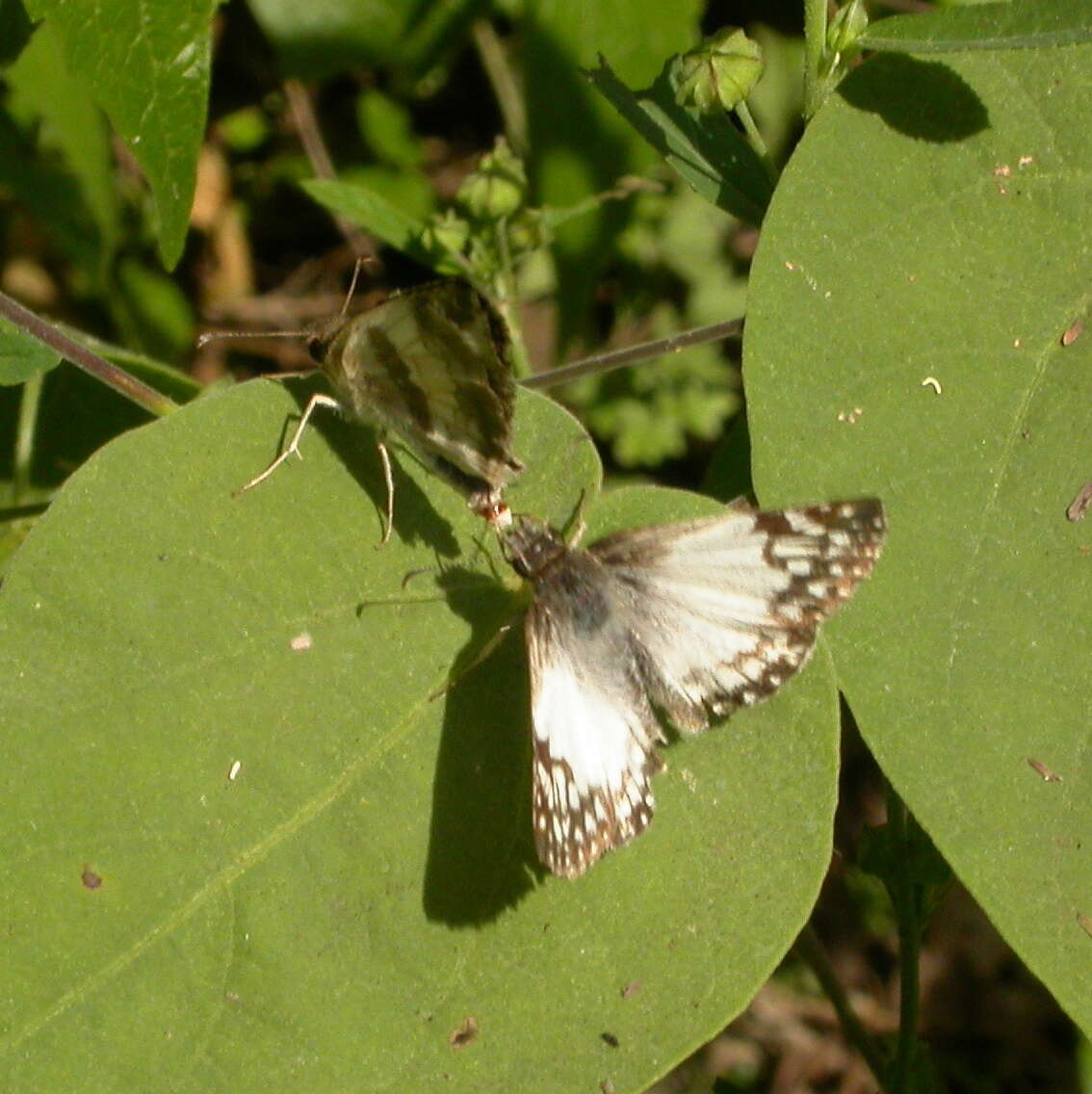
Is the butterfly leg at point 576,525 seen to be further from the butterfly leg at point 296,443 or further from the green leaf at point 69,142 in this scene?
the green leaf at point 69,142

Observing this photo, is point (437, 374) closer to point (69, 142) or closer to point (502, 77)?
A: point (69, 142)

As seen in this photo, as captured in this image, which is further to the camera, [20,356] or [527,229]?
[527,229]

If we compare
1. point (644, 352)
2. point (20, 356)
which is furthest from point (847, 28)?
point (20, 356)

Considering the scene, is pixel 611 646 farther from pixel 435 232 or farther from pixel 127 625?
pixel 435 232

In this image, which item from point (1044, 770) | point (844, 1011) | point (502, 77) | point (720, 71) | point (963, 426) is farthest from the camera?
point (502, 77)

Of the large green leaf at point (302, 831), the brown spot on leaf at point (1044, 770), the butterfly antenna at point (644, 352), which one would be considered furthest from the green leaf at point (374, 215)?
the brown spot on leaf at point (1044, 770)
